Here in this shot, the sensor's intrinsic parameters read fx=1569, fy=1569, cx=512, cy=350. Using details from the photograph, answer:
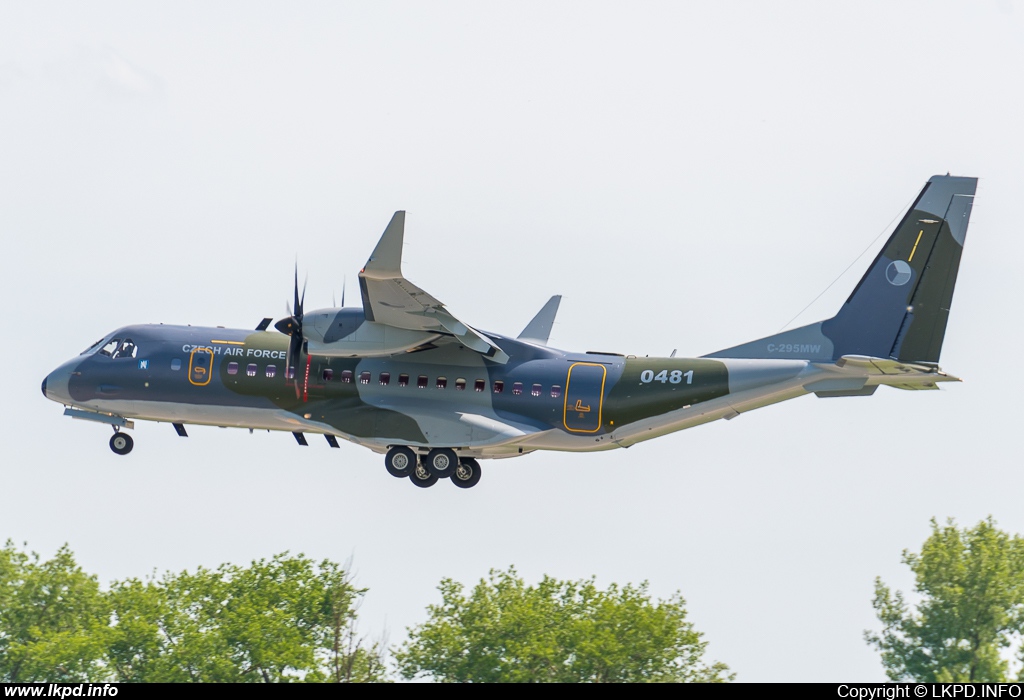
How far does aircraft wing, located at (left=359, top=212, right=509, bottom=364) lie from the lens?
35500 mm

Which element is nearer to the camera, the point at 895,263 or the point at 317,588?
the point at 895,263

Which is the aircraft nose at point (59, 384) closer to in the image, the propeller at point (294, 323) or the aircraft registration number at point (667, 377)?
the propeller at point (294, 323)

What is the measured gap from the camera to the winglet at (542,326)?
45.5m

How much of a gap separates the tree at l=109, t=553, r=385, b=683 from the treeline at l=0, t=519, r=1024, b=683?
5cm

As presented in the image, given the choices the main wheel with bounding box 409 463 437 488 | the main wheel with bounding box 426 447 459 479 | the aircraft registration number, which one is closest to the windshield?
the main wheel with bounding box 409 463 437 488

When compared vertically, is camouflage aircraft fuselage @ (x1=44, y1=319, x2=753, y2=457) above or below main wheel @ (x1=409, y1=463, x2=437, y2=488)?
above

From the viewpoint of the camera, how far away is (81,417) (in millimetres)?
42875

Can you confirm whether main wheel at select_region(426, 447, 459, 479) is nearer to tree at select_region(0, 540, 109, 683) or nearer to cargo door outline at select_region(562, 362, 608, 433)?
cargo door outline at select_region(562, 362, 608, 433)

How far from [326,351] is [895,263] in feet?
46.9

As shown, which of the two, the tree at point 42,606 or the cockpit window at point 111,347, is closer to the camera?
the cockpit window at point 111,347

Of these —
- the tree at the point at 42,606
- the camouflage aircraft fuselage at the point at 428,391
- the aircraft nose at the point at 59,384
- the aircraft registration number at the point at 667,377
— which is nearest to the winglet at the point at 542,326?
the camouflage aircraft fuselage at the point at 428,391

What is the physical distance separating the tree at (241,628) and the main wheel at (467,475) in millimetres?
9168
